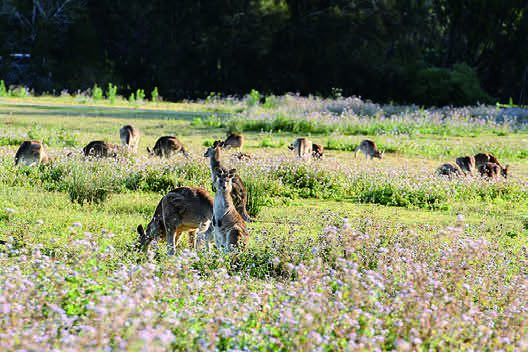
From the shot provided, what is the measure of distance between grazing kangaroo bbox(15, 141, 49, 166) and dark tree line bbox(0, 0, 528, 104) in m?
35.0

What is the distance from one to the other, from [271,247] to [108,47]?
158 ft

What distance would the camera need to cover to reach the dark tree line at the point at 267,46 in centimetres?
4909

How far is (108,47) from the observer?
54.3m

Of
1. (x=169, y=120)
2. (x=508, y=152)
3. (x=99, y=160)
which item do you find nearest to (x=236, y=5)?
(x=169, y=120)

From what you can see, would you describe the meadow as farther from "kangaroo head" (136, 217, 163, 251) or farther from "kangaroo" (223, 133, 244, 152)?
"kangaroo" (223, 133, 244, 152)

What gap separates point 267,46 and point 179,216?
138 feet

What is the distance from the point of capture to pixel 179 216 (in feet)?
28.2

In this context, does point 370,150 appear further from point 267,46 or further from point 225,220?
point 267,46

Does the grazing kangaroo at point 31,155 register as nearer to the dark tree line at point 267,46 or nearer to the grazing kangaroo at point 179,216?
the grazing kangaroo at point 179,216

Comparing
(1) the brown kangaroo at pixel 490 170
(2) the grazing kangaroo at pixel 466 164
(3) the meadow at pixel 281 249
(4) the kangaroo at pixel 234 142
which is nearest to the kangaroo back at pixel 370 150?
(3) the meadow at pixel 281 249

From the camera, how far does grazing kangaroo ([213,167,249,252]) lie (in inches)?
324

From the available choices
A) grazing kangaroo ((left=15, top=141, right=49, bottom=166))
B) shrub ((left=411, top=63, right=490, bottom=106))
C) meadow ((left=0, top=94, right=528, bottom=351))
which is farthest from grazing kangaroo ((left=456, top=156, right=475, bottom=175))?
shrub ((left=411, top=63, right=490, bottom=106))

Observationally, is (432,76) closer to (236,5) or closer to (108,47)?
(236,5)

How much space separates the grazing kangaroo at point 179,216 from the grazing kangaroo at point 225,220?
1.05 feet
